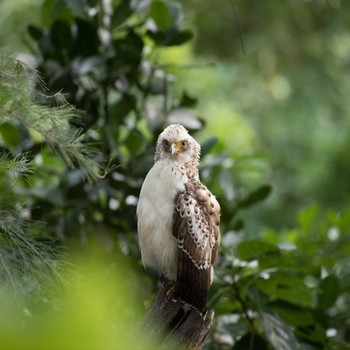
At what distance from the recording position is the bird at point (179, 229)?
5.10 feet

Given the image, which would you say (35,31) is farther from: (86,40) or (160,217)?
(160,217)

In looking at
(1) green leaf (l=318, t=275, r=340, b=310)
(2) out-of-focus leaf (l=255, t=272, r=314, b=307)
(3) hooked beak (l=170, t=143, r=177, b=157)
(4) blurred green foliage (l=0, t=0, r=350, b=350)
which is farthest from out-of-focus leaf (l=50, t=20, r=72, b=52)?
(1) green leaf (l=318, t=275, r=340, b=310)

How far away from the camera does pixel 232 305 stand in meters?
2.09

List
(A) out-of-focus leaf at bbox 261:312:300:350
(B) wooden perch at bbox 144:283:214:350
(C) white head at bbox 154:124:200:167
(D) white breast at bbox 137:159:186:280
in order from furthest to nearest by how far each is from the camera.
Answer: (A) out-of-focus leaf at bbox 261:312:300:350 < (C) white head at bbox 154:124:200:167 < (D) white breast at bbox 137:159:186:280 < (B) wooden perch at bbox 144:283:214:350

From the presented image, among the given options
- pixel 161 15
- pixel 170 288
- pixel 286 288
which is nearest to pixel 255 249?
pixel 286 288

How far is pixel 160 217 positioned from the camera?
1.55m

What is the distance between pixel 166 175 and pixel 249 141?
7.67 ft

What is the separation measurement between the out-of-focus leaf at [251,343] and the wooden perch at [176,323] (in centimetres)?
43

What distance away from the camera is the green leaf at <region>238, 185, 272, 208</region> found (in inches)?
88.2

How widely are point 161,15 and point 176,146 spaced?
2.25 feet

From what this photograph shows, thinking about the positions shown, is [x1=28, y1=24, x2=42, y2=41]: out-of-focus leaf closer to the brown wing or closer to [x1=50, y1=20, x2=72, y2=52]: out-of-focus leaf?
[x1=50, y1=20, x2=72, y2=52]: out-of-focus leaf

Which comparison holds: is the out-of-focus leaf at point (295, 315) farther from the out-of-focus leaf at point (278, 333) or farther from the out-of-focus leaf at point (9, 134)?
the out-of-focus leaf at point (9, 134)

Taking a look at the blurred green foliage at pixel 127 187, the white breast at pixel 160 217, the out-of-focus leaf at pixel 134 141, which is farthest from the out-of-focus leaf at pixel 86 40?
the white breast at pixel 160 217

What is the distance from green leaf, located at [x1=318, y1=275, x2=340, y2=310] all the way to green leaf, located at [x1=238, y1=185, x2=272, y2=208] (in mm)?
317
